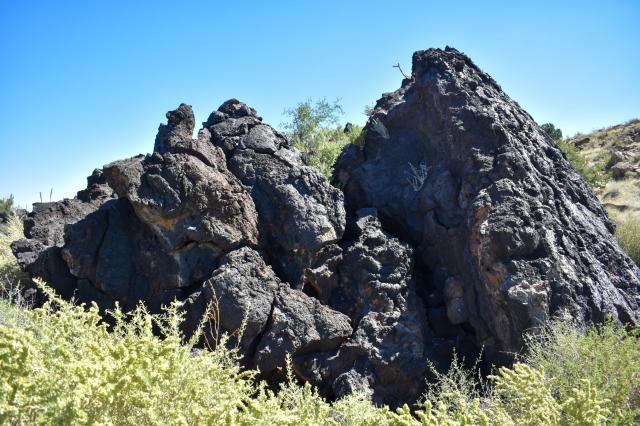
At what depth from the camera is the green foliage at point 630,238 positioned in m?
11.3

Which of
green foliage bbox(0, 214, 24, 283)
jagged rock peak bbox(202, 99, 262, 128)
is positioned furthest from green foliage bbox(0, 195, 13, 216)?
jagged rock peak bbox(202, 99, 262, 128)

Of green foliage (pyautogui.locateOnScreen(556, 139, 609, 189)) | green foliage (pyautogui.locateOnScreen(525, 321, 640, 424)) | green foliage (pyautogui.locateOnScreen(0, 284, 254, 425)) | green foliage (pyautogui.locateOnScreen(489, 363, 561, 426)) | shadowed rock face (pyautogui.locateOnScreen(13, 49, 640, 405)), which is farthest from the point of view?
green foliage (pyautogui.locateOnScreen(556, 139, 609, 189))

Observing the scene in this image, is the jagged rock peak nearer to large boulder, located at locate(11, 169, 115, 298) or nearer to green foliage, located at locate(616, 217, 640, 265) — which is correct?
large boulder, located at locate(11, 169, 115, 298)

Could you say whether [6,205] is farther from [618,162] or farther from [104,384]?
[618,162]

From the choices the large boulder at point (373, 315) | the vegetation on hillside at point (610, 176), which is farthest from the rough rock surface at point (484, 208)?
the vegetation on hillside at point (610, 176)

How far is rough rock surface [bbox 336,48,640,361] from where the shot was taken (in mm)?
7289

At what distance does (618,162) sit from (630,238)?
12.5 meters

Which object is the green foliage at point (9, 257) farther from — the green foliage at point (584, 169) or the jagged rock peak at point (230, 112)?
the green foliage at point (584, 169)

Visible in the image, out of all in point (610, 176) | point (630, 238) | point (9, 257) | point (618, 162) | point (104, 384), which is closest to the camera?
point (104, 384)

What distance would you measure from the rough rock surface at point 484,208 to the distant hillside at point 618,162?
717 centimetres

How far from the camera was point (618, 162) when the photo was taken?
74.1ft

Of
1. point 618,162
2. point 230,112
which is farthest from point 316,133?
point 618,162

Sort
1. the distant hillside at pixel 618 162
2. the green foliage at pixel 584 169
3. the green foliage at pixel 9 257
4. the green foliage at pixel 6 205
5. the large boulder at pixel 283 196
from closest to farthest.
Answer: the large boulder at pixel 283 196
the green foliage at pixel 9 257
the green foliage at pixel 6 205
the distant hillside at pixel 618 162
the green foliage at pixel 584 169

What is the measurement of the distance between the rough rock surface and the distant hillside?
23.5 ft
